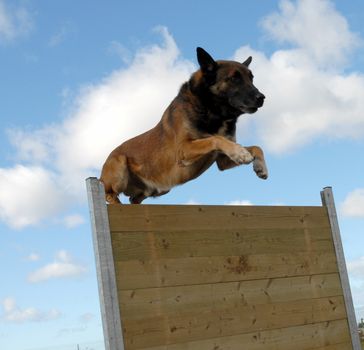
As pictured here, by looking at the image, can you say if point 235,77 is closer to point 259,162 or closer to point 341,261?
point 259,162

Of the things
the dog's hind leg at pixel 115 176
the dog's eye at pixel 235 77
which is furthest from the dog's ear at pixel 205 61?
the dog's hind leg at pixel 115 176

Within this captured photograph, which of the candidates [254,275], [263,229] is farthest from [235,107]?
[254,275]

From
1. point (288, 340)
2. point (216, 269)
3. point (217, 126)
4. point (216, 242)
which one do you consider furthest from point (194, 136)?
point (288, 340)

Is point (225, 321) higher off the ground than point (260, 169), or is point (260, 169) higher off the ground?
point (260, 169)

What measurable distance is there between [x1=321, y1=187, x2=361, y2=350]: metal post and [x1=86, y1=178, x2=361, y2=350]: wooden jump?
1 centimetres

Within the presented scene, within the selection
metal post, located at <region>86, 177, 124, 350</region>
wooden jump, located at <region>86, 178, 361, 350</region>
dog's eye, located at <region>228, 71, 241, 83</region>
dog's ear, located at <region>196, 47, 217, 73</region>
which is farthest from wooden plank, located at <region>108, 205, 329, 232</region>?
dog's ear, located at <region>196, 47, 217, 73</region>

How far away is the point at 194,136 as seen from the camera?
5984 mm

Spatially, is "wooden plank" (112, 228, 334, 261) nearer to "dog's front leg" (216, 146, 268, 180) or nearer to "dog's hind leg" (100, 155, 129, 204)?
"dog's front leg" (216, 146, 268, 180)

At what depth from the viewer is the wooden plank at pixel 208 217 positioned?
5.15 m

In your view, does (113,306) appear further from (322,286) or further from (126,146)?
(322,286)

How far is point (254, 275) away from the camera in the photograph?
5871 millimetres

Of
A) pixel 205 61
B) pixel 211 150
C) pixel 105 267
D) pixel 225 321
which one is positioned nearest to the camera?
pixel 105 267

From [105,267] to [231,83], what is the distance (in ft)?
Result: 7.58

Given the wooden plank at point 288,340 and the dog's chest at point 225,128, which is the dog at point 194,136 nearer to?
the dog's chest at point 225,128
